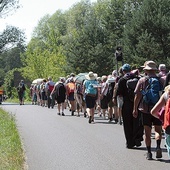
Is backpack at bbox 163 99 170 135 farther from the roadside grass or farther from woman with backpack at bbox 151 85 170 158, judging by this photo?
the roadside grass

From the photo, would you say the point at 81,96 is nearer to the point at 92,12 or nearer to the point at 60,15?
the point at 92,12

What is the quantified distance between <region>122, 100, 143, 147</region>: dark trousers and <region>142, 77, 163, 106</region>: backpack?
162cm

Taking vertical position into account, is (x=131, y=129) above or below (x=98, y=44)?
below

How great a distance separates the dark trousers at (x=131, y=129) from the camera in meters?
11.7

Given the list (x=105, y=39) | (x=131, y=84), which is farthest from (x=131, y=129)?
(x=105, y=39)

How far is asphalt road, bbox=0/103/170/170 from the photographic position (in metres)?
9.68

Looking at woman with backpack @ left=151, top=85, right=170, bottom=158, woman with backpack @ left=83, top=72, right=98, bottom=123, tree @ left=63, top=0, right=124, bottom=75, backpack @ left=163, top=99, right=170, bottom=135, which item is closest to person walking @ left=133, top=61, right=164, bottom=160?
woman with backpack @ left=151, top=85, right=170, bottom=158

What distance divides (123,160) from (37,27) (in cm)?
8387

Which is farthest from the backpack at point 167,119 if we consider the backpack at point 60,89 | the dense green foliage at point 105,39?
the dense green foliage at point 105,39

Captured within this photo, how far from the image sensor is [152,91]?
33.2ft

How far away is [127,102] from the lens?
12047 mm

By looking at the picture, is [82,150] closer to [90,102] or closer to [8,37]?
[90,102]

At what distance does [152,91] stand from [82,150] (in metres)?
2.47

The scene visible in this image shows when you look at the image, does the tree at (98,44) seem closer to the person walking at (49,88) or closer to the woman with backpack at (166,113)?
the person walking at (49,88)
